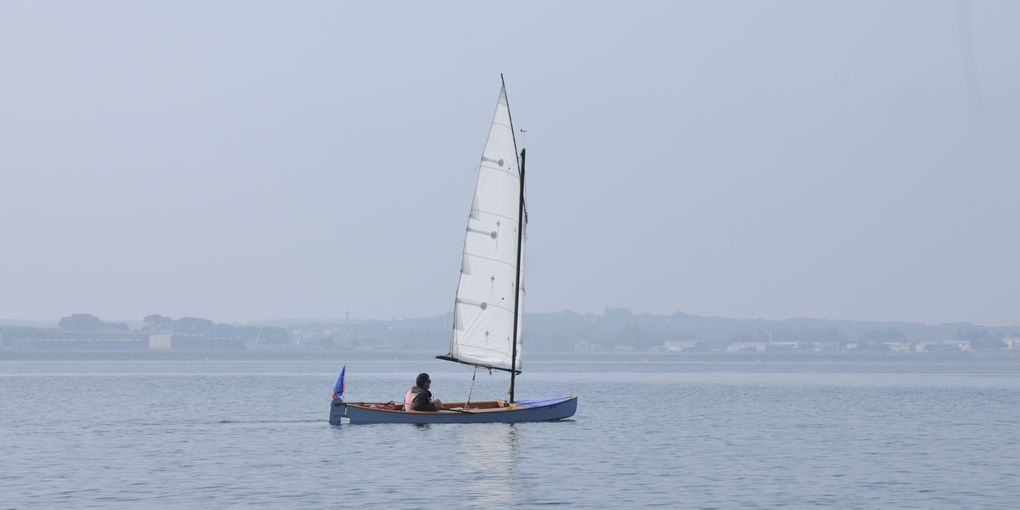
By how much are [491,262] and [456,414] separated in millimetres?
7482

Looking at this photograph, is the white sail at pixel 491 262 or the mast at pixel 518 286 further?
the mast at pixel 518 286

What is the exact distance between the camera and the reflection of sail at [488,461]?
42031mm

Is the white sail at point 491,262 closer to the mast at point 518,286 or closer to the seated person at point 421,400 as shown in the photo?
the mast at point 518,286

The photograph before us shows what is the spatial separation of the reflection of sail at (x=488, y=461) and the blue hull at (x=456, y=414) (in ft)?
2.34

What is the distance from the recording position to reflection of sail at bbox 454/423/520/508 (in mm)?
42031

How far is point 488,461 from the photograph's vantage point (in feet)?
173

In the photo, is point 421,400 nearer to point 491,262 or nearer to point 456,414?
point 456,414

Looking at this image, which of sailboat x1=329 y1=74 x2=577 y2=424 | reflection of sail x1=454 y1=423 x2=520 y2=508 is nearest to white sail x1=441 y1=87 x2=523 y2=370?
sailboat x1=329 y1=74 x2=577 y2=424

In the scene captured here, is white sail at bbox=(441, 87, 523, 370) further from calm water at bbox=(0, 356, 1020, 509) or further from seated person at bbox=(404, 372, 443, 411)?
calm water at bbox=(0, 356, 1020, 509)

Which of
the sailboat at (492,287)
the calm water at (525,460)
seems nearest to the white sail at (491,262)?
the sailboat at (492,287)

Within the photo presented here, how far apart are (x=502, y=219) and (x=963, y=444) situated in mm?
23232

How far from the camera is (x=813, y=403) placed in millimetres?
108500

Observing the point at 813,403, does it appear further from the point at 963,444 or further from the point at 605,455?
the point at 605,455

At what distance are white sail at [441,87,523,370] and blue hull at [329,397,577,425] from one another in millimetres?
2480
